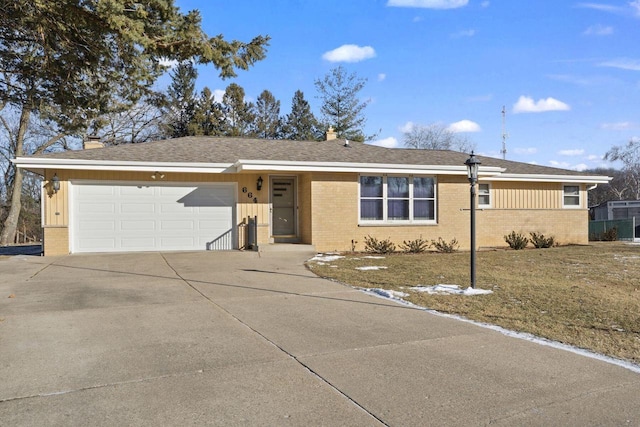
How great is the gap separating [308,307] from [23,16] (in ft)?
20.9

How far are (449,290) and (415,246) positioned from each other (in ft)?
24.5

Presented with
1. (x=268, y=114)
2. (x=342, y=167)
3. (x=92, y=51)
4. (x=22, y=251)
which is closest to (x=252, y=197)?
(x=342, y=167)

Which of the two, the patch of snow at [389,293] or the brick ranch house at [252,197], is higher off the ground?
the brick ranch house at [252,197]

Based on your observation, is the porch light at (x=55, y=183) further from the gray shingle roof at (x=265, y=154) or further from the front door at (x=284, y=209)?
the front door at (x=284, y=209)

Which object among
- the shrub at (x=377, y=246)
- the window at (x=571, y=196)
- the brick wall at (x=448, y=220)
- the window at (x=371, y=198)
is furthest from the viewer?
the window at (x=571, y=196)

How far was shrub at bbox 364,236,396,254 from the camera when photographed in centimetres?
1538

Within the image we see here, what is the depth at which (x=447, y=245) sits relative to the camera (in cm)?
1683

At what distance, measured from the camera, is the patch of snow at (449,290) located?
Result: 8.19 metres

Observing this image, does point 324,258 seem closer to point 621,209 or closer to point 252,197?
point 252,197

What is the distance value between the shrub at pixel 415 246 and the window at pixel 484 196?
132 inches

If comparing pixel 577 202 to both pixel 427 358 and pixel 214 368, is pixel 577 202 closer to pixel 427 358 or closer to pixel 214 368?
pixel 427 358

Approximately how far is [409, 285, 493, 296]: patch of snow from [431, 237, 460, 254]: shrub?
755 cm

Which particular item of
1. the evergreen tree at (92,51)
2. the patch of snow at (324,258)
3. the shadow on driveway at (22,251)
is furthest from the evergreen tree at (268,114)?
the evergreen tree at (92,51)

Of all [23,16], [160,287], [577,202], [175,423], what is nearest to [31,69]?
[23,16]
